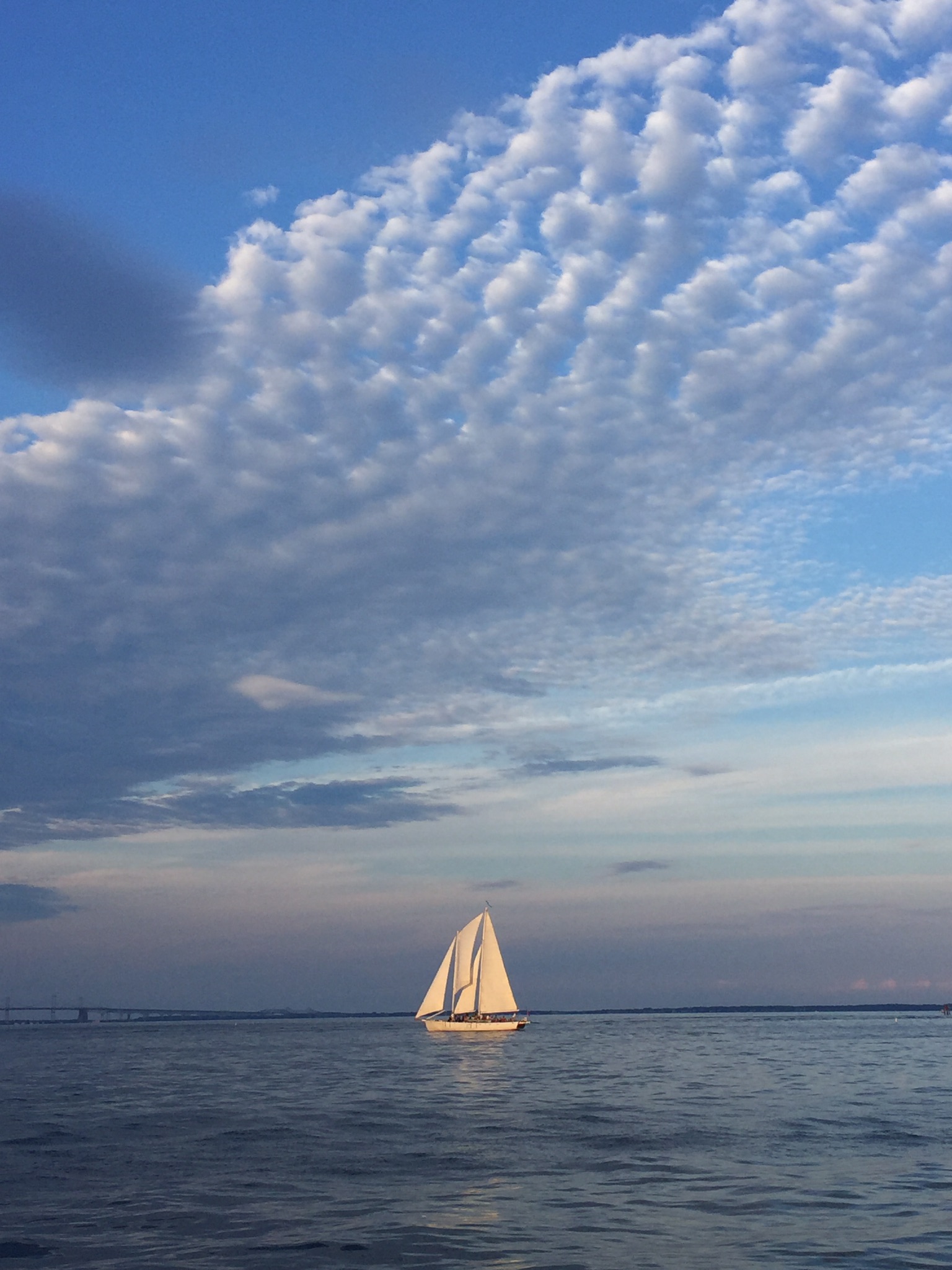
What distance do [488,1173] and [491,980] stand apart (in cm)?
14130

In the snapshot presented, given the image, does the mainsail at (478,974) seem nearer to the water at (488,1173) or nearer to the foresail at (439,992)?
the foresail at (439,992)

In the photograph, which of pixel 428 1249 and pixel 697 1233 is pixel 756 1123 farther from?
pixel 428 1249

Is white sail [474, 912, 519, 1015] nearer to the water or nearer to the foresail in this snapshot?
the foresail

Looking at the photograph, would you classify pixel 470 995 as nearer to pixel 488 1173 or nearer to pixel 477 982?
pixel 477 982

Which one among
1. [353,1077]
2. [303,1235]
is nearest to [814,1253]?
[303,1235]

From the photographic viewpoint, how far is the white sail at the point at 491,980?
17162cm

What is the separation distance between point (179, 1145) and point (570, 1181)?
18.4 meters

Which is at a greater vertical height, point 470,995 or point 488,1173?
point 470,995

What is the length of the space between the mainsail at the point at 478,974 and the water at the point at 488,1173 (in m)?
87.4

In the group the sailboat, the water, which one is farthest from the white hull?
the water

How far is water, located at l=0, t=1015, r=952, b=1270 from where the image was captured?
2625cm

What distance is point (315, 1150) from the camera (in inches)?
1742

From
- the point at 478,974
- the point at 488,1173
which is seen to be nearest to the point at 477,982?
the point at 478,974

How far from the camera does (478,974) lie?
17462cm
